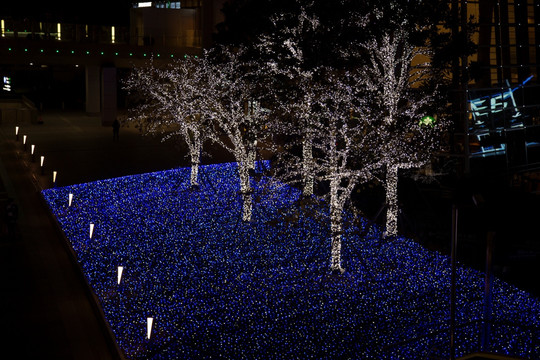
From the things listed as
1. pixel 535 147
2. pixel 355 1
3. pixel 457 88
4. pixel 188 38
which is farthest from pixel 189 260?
pixel 188 38

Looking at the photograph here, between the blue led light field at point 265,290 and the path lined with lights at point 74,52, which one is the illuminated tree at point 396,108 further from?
the path lined with lights at point 74,52

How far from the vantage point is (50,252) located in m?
20.5

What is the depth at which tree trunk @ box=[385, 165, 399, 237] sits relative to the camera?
20719 mm

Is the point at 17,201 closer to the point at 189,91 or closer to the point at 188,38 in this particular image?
the point at 189,91

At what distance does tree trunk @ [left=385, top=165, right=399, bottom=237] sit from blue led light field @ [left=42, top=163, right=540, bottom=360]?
438 millimetres

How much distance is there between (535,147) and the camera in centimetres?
2764

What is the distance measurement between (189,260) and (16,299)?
4.40 meters

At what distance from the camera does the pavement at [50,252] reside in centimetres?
1489

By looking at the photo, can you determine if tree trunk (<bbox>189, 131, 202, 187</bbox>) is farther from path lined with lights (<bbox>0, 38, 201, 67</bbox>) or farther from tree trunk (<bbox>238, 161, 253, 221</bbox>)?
path lined with lights (<bbox>0, 38, 201, 67</bbox>)

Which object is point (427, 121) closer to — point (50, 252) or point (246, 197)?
point (246, 197)

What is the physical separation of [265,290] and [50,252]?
655cm

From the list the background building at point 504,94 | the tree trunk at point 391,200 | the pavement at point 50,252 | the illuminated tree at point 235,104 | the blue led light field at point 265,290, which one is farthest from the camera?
the background building at point 504,94

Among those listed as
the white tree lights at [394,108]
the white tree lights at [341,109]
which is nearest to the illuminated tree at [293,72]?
the white tree lights at [341,109]

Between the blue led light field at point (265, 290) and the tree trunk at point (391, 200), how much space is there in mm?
438
